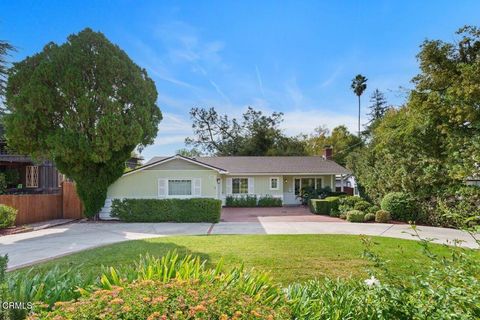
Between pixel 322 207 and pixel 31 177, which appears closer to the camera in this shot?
pixel 322 207

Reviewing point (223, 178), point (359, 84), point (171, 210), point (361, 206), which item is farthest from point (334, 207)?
point (359, 84)

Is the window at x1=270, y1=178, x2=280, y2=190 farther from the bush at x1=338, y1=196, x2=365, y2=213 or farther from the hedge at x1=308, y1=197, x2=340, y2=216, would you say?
the bush at x1=338, y1=196, x2=365, y2=213

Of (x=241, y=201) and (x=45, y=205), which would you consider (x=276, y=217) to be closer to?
(x=241, y=201)

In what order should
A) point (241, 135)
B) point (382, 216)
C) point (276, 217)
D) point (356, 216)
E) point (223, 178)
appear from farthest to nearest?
point (241, 135)
point (223, 178)
point (276, 217)
point (356, 216)
point (382, 216)

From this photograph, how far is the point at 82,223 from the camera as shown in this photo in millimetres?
16047

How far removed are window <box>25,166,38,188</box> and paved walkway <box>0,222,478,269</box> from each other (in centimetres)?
1784

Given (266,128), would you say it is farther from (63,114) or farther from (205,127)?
(63,114)

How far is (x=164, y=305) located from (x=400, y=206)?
1681cm

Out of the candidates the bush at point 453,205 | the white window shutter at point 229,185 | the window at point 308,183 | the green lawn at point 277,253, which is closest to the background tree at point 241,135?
the window at point 308,183

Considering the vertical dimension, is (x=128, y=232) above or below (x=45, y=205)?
below

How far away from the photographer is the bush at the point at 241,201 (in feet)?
81.0

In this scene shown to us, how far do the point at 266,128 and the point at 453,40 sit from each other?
1132 inches

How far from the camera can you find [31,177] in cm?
2973

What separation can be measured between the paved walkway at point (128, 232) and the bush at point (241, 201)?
28.4 ft
